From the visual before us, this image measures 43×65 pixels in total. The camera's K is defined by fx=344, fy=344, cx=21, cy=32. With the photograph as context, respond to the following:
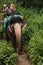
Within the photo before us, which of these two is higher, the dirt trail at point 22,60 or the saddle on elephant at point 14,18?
the saddle on elephant at point 14,18

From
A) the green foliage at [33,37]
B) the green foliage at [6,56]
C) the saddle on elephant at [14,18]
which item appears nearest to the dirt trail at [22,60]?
the green foliage at [33,37]

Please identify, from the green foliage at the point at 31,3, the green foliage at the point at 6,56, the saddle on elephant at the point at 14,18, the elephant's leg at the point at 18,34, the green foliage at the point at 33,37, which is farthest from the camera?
the green foliage at the point at 31,3

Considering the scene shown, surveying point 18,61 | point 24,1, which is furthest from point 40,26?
point 24,1

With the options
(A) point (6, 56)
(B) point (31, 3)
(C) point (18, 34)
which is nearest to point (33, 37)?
(C) point (18, 34)

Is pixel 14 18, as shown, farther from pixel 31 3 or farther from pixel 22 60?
pixel 31 3

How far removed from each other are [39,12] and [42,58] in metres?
6.30

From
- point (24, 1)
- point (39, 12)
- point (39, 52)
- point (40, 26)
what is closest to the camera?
point (39, 52)

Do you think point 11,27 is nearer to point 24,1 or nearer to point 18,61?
point 18,61

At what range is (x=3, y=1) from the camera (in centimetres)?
1565

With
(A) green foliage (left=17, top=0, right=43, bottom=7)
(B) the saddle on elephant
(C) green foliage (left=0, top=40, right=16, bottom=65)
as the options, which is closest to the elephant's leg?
(B) the saddle on elephant

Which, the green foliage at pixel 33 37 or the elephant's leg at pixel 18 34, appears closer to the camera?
the green foliage at pixel 33 37

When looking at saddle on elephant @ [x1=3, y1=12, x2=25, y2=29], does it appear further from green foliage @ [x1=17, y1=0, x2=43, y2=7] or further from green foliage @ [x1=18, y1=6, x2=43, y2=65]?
green foliage @ [x1=17, y1=0, x2=43, y2=7]

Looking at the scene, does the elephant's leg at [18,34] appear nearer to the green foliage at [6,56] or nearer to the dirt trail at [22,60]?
the dirt trail at [22,60]

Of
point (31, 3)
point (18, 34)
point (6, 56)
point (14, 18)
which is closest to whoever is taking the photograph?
point (6, 56)
